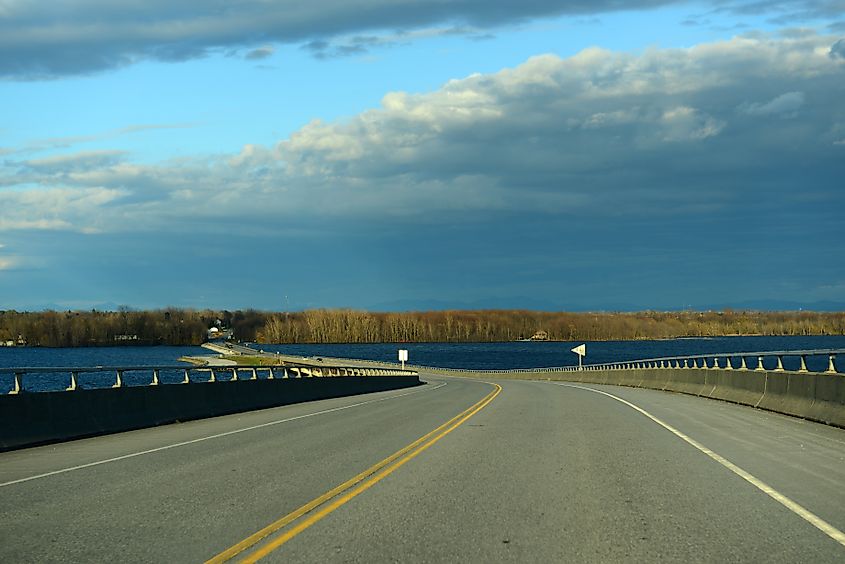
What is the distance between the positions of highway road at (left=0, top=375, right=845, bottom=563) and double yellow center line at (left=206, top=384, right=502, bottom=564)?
0.11 ft

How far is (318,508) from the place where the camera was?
9773 millimetres

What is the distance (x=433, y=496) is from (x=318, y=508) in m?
1.42

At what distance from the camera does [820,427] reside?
1883cm

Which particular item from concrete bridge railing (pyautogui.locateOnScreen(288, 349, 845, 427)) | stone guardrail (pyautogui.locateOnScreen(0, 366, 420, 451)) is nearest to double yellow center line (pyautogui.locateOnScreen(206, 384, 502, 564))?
stone guardrail (pyautogui.locateOnScreen(0, 366, 420, 451))

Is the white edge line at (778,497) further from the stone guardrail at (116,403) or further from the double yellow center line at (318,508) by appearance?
the stone guardrail at (116,403)

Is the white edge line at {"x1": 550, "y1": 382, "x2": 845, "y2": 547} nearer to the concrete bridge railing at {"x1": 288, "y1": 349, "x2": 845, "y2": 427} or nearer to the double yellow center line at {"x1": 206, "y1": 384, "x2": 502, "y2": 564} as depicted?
the concrete bridge railing at {"x1": 288, "y1": 349, "x2": 845, "y2": 427}

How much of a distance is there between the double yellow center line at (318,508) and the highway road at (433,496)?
34mm

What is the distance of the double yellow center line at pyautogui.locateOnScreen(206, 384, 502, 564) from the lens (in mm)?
7836

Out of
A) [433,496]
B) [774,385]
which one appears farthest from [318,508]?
[774,385]

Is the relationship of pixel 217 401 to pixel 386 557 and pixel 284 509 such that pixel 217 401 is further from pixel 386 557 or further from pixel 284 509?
pixel 386 557

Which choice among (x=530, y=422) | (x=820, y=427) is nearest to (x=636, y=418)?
(x=530, y=422)

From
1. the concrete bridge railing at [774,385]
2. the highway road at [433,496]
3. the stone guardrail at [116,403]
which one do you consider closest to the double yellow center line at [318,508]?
the highway road at [433,496]

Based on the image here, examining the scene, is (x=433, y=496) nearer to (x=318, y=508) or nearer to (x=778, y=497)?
(x=318, y=508)

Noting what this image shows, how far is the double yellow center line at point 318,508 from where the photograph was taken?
25.7 ft
